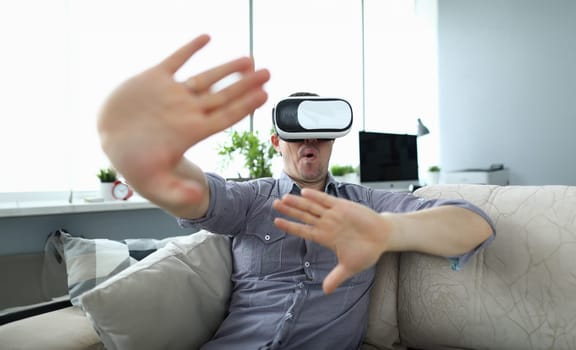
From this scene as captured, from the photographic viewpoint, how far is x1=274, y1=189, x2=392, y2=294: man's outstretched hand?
0.80 metres

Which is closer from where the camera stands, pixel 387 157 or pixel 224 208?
pixel 224 208

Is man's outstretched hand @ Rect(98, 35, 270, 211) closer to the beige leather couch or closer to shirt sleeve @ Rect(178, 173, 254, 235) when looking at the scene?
shirt sleeve @ Rect(178, 173, 254, 235)

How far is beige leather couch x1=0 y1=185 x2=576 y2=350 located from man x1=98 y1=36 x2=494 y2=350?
0.10 meters

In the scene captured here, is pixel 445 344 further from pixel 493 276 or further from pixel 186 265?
pixel 186 265

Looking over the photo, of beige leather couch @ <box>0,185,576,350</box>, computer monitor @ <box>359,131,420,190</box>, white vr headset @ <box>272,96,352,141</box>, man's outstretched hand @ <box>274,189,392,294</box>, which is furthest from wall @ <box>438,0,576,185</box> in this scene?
man's outstretched hand @ <box>274,189,392,294</box>

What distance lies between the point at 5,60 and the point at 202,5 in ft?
4.26

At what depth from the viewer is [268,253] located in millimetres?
1231

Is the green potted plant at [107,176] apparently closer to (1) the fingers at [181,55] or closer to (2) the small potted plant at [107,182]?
(2) the small potted plant at [107,182]

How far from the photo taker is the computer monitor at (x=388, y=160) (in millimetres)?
3254

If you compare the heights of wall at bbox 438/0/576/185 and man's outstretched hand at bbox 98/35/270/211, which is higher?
wall at bbox 438/0/576/185

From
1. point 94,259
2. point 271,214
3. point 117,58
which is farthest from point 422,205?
point 117,58

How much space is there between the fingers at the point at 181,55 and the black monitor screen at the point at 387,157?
2489mm

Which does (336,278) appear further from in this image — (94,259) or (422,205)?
(94,259)

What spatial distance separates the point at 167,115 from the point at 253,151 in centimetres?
186
